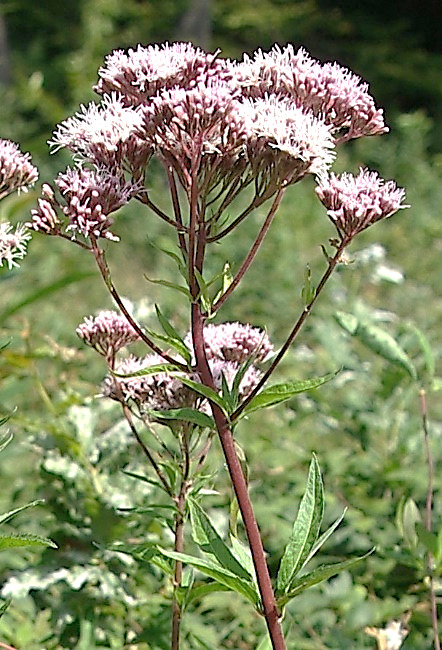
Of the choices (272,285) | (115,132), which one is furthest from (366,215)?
(272,285)

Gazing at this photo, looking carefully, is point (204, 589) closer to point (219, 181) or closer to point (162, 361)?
point (162, 361)

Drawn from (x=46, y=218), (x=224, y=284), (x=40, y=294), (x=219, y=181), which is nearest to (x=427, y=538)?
(x=224, y=284)

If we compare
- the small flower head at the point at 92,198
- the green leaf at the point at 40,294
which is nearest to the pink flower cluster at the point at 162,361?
the small flower head at the point at 92,198

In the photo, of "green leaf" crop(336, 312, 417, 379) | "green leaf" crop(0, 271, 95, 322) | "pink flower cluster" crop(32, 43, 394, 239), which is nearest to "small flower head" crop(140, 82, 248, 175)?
"pink flower cluster" crop(32, 43, 394, 239)

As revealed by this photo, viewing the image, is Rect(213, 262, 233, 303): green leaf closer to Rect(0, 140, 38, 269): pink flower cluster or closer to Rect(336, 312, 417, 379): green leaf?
Rect(0, 140, 38, 269): pink flower cluster

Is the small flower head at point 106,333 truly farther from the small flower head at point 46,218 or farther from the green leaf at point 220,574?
the green leaf at point 220,574
